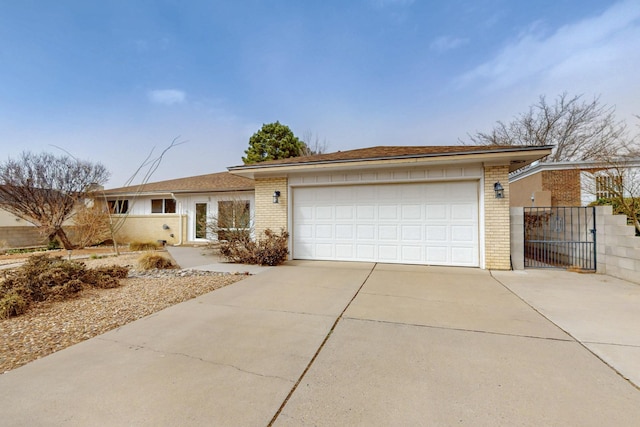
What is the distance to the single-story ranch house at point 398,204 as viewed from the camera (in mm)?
6730

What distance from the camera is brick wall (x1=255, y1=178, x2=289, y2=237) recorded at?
8.42 meters

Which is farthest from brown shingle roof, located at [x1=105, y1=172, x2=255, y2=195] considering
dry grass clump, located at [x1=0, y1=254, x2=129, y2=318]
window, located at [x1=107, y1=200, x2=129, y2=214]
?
dry grass clump, located at [x1=0, y1=254, x2=129, y2=318]

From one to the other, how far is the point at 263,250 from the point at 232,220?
2876mm

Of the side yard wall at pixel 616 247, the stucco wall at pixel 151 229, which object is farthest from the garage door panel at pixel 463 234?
the stucco wall at pixel 151 229

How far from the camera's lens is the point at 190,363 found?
2.55m

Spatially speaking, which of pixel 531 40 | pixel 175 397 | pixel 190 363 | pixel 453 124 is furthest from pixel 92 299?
pixel 453 124

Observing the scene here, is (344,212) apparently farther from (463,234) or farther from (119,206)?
(119,206)

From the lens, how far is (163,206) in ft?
48.8

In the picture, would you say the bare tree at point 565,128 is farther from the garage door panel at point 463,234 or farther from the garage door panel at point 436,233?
the garage door panel at point 436,233

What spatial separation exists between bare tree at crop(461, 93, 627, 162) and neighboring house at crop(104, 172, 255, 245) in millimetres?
20067

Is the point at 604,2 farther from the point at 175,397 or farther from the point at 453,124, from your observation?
the point at 175,397

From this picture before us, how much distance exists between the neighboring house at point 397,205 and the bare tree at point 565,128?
15074 mm

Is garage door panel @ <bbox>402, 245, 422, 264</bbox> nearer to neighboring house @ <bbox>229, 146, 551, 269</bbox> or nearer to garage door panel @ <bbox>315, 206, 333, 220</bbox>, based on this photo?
neighboring house @ <bbox>229, 146, 551, 269</bbox>

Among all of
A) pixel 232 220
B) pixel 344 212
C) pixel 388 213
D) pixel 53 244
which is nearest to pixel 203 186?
pixel 232 220
